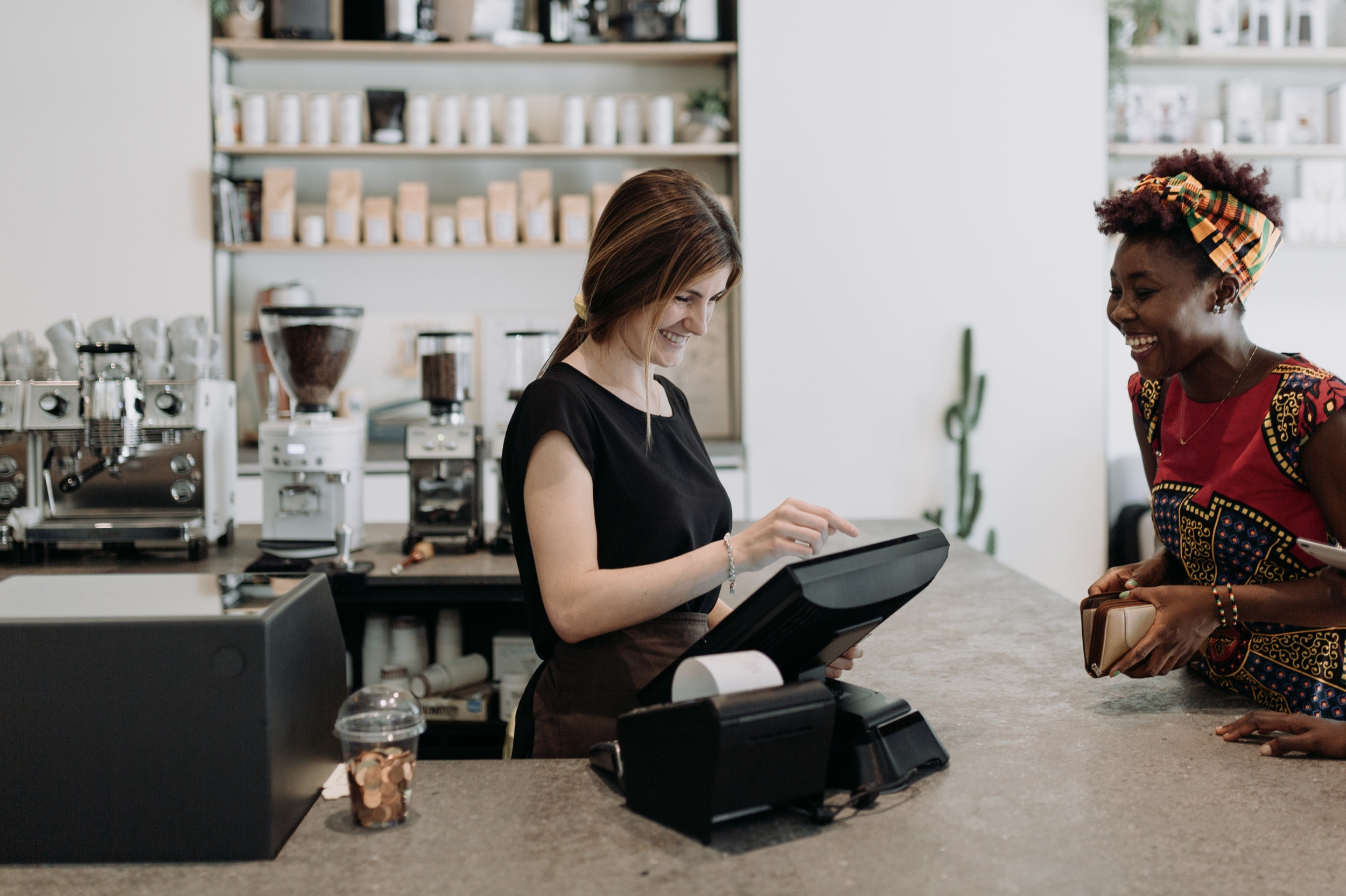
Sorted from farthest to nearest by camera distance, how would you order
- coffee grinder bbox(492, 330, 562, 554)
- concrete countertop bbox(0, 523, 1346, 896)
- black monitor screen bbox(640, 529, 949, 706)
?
coffee grinder bbox(492, 330, 562, 554), black monitor screen bbox(640, 529, 949, 706), concrete countertop bbox(0, 523, 1346, 896)

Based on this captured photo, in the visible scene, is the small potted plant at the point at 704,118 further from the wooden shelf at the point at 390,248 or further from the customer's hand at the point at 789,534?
the customer's hand at the point at 789,534

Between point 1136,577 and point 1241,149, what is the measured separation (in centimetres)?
348

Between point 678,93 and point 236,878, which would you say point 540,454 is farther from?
point 678,93

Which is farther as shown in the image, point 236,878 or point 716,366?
point 716,366

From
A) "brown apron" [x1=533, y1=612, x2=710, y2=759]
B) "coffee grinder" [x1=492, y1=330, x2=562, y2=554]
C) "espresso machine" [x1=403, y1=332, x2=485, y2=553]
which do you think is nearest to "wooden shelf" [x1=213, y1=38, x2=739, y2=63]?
"coffee grinder" [x1=492, y1=330, x2=562, y2=554]

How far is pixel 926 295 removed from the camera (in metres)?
4.33

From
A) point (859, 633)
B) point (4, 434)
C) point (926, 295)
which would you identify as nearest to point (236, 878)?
point (859, 633)

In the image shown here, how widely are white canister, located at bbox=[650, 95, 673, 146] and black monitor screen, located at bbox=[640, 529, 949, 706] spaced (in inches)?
131

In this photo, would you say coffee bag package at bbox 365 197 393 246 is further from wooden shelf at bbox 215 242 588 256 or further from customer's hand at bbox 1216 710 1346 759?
customer's hand at bbox 1216 710 1346 759

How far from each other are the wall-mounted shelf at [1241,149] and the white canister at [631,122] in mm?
1898

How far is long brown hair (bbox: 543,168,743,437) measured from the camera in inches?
59.3

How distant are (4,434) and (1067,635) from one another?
101 inches

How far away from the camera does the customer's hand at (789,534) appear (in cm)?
132

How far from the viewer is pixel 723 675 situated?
3.57 ft
